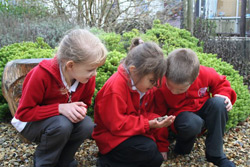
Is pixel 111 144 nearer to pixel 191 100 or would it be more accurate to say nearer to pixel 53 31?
pixel 191 100

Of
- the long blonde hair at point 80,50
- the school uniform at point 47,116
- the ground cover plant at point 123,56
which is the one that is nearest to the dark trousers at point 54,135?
the school uniform at point 47,116

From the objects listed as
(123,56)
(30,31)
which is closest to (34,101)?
(123,56)

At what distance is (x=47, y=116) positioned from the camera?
1.93m

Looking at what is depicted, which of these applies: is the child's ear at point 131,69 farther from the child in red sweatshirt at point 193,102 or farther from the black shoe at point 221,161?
the black shoe at point 221,161

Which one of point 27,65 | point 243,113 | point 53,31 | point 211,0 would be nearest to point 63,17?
point 53,31

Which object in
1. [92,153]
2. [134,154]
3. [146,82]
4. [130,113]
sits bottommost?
[92,153]

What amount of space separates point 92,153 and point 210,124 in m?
1.05

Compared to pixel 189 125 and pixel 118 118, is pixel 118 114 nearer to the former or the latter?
pixel 118 118

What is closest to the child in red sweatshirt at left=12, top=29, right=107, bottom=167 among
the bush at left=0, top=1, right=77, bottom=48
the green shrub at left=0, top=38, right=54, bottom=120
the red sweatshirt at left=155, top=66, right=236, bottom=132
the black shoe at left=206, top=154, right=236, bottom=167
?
the red sweatshirt at left=155, top=66, right=236, bottom=132

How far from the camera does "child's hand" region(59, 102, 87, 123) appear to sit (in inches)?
75.7

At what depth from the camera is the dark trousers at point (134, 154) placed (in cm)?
208

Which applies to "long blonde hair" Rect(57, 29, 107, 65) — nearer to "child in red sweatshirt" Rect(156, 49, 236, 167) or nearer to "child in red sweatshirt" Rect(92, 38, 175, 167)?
"child in red sweatshirt" Rect(92, 38, 175, 167)

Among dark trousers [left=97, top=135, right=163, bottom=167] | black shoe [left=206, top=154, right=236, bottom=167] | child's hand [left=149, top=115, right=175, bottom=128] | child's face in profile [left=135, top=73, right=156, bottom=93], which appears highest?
child's face in profile [left=135, top=73, right=156, bottom=93]

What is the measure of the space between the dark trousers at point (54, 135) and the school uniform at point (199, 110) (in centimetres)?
73
